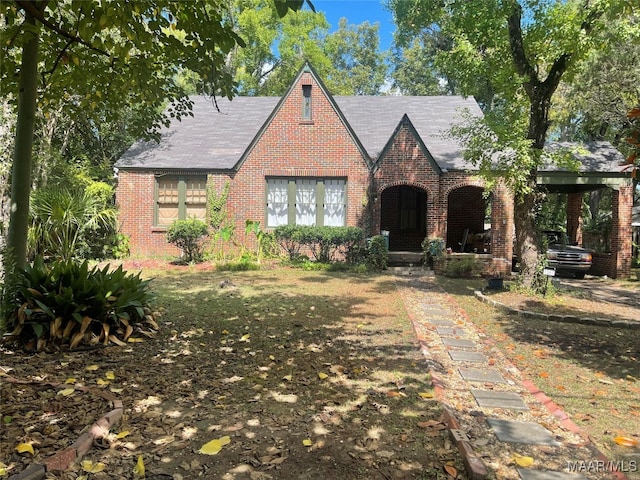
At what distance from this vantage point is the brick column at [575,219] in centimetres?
1819

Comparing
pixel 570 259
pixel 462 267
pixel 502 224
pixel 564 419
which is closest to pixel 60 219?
pixel 462 267

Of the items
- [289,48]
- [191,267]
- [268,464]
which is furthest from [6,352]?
[289,48]

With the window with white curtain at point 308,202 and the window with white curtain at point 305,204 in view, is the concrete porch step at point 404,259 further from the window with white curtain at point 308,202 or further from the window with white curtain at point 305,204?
the window with white curtain at point 305,204

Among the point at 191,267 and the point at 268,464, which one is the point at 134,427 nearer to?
the point at 268,464

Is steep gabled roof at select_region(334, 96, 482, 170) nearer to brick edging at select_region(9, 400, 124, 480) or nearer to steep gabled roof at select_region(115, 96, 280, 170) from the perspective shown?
steep gabled roof at select_region(115, 96, 280, 170)

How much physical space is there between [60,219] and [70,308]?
8799 mm

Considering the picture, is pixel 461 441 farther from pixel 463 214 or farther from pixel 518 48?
pixel 463 214

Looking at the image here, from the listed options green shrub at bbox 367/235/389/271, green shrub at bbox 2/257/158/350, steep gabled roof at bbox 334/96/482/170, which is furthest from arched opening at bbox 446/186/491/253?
green shrub at bbox 2/257/158/350

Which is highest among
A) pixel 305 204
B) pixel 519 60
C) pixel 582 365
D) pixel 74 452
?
pixel 519 60

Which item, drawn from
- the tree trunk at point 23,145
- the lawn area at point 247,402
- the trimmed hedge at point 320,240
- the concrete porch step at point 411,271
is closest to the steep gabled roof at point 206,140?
the trimmed hedge at point 320,240

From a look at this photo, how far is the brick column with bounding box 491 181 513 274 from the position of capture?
50.3 feet

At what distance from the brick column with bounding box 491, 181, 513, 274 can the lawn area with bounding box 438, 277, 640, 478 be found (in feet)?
19.9

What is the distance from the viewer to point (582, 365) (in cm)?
552

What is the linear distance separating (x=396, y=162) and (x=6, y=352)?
13559 millimetres
